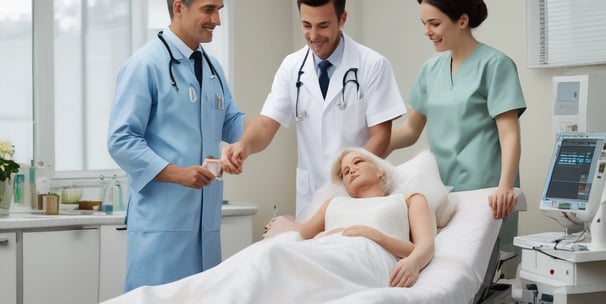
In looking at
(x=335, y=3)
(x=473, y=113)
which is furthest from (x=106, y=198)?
(x=473, y=113)

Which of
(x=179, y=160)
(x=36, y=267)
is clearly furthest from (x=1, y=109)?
(x=179, y=160)

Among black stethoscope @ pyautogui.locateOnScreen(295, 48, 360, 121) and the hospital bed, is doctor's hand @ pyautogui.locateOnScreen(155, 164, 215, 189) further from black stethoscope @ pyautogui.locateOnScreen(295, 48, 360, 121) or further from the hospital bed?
black stethoscope @ pyautogui.locateOnScreen(295, 48, 360, 121)

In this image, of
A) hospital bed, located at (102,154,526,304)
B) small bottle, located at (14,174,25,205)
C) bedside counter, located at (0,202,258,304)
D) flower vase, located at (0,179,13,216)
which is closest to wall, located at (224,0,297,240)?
bedside counter, located at (0,202,258,304)

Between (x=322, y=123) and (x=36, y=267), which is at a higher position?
(x=322, y=123)

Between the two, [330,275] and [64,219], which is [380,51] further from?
[330,275]

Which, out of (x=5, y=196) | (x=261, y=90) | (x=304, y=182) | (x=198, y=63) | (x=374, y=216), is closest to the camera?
(x=374, y=216)

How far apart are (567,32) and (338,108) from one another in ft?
4.46

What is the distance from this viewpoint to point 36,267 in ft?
12.9

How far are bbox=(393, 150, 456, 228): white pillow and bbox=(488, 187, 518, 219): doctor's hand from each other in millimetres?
169

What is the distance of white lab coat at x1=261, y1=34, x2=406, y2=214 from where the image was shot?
3256 millimetres

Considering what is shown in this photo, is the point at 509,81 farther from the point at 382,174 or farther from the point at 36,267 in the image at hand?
the point at 36,267

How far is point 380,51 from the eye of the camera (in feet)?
16.4

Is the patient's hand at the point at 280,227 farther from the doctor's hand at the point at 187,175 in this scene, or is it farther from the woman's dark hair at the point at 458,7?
the woman's dark hair at the point at 458,7

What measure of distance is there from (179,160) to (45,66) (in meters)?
1.84
